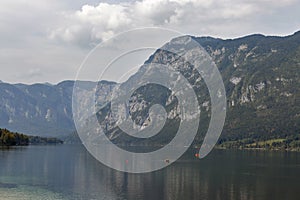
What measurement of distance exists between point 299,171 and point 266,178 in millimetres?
25041

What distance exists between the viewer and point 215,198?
8388 cm

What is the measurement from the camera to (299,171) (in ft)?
450

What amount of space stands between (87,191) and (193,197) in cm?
2285

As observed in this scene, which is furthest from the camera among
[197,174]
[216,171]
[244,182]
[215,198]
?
[216,171]

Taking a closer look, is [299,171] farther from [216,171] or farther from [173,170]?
[173,170]

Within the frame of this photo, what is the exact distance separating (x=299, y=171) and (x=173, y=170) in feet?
137

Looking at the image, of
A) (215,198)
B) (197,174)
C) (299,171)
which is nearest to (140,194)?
(215,198)

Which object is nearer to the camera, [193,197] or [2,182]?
[193,197]

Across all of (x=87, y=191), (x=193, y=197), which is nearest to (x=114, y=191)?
(x=87, y=191)

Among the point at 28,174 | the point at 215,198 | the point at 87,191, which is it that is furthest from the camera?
the point at 28,174

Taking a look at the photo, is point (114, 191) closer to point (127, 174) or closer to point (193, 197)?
point (193, 197)

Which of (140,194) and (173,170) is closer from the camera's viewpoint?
(140,194)

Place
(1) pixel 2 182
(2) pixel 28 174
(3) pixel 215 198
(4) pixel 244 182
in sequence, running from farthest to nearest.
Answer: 1. (2) pixel 28 174
2. (4) pixel 244 182
3. (1) pixel 2 182
4. (3) pixel 215 198

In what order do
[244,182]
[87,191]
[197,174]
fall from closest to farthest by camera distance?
1. [87,191]
2. [244,182]
3. [197,174]
